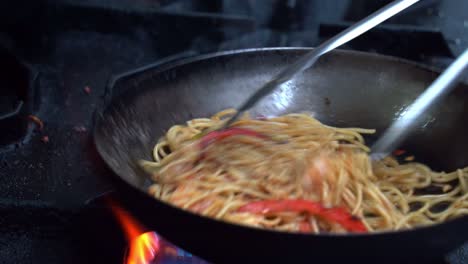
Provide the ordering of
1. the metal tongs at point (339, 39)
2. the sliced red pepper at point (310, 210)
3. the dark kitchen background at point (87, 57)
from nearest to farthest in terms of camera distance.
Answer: the sliced red pepper at point (310, 210), the metal tongs at point (339, 39), the dark kitchen background at point (87, 57)

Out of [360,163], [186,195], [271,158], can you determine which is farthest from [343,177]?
[186,195]

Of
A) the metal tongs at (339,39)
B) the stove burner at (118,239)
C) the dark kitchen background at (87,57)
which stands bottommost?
the stove burner at (118,239)

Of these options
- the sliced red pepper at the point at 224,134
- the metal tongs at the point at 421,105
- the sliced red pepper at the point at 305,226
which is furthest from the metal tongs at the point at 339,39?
the sliced red pepper at the point at 305,226

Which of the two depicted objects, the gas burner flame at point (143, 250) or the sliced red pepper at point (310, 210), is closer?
the sliced red pepper at point (310, 210)

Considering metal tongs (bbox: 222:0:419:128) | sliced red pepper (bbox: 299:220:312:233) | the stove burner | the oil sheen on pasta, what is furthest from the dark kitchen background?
metal tongs (bbox: 222:0:419:128)

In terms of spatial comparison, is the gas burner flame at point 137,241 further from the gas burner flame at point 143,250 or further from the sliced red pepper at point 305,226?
the sliced red pepper at point 305,226

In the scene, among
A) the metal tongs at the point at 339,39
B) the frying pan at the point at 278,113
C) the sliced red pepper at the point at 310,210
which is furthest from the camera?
the metal tongs at the point at 339,39

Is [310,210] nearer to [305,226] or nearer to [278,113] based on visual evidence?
[305,226]
